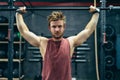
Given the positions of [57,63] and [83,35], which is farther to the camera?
[83,35]

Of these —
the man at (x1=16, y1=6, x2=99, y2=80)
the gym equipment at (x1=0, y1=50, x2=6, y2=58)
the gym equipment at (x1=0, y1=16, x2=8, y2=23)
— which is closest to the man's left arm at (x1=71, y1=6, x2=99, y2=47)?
the man at (x1=16, y1=6, x2=99, y2=80)

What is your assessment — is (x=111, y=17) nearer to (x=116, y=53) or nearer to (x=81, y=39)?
(x=116, y=53)

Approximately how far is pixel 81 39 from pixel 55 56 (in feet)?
1.28

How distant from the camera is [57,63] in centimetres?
271

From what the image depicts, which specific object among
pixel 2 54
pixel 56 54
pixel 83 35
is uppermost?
pixel 83 35

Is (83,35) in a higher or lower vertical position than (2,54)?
higher

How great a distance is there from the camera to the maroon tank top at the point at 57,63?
2.70 meters

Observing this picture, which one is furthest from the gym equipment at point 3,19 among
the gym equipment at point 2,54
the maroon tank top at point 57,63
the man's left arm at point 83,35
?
the maroon tank top at point 57,63

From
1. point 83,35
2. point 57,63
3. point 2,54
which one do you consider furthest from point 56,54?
point 2,54

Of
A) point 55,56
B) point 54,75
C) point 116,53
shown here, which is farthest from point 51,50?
point 116,53

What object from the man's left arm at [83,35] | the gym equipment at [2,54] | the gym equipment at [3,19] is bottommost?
the gym equipment at [2,54]

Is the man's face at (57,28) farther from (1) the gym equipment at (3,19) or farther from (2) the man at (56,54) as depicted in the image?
(1) the gym equipment at (3,19)

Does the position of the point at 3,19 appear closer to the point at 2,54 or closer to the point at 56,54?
the point at 2,54

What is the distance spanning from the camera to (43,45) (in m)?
2.83
